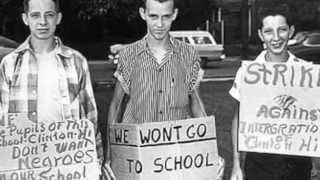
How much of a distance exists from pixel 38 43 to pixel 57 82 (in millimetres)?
236

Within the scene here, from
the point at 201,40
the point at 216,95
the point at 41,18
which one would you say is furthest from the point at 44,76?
the point at 201,40

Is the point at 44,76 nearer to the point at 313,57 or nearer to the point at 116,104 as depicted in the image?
the point at 116,104

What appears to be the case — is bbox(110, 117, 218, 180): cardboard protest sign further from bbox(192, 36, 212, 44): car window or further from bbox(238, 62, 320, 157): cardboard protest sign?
bbox(192, 36, 212, 44): car window

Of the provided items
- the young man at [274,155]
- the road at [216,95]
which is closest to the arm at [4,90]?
the young man at [274,155]

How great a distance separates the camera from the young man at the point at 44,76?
11.3ft

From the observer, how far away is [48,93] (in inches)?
136

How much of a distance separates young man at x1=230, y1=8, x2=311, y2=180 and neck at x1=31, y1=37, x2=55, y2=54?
100cm

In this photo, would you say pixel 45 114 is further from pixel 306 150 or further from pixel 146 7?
pixel 306 150

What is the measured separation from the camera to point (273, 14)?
3703 millimetres

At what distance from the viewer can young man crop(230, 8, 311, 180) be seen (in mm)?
3639

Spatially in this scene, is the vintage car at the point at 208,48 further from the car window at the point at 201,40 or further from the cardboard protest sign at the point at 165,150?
the cardboard protest sign at the point at 165,150

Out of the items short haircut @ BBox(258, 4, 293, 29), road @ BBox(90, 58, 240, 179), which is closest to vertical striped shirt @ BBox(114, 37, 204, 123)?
short haircut @ BBox(258, 4, 293, 29)

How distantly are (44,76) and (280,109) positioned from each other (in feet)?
4.08

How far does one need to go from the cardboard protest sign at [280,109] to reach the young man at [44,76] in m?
0.83
